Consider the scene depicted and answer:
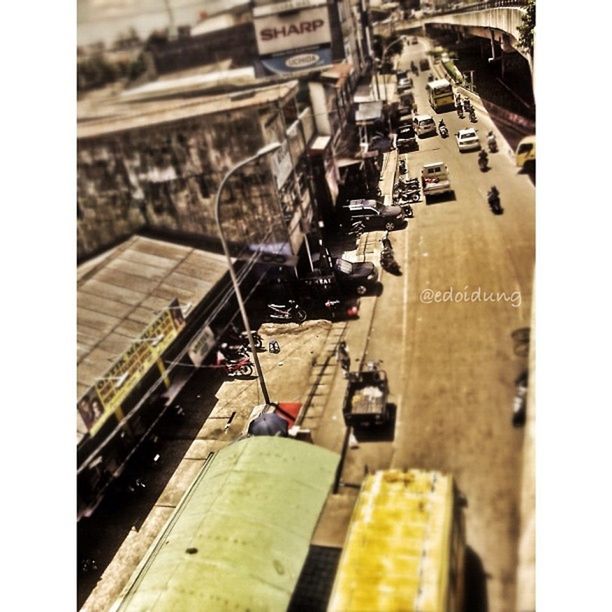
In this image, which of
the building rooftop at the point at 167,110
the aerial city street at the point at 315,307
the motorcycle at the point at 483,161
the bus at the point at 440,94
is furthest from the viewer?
the building rooftop at the point at 167,110

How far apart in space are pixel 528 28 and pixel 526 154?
2.31m

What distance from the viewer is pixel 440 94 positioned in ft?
36.8

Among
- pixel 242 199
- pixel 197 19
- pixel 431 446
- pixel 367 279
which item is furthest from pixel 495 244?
pixel 197 19

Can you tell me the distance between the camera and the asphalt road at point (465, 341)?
973cm

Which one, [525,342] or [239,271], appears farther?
[239,271]

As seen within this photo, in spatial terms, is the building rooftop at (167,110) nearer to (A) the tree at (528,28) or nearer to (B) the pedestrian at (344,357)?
(A) the tree at (528,28)

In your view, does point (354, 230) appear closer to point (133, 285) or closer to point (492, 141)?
point (492, 141)

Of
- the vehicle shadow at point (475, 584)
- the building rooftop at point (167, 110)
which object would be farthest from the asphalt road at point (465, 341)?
the building rooftop at point (167, 110)

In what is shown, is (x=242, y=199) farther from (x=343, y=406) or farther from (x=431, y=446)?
(x=431, y=446)

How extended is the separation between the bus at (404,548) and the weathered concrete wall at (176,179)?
21.1 ft

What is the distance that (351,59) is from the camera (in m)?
11.4

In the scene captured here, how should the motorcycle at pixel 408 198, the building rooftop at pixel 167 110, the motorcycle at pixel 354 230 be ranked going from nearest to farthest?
the building rooftop at pixel 167 110, the motorcycle at pixel 408 198, the motorcycle at pixel 354 230

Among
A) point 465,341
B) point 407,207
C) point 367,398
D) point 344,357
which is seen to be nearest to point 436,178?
point 407,207
